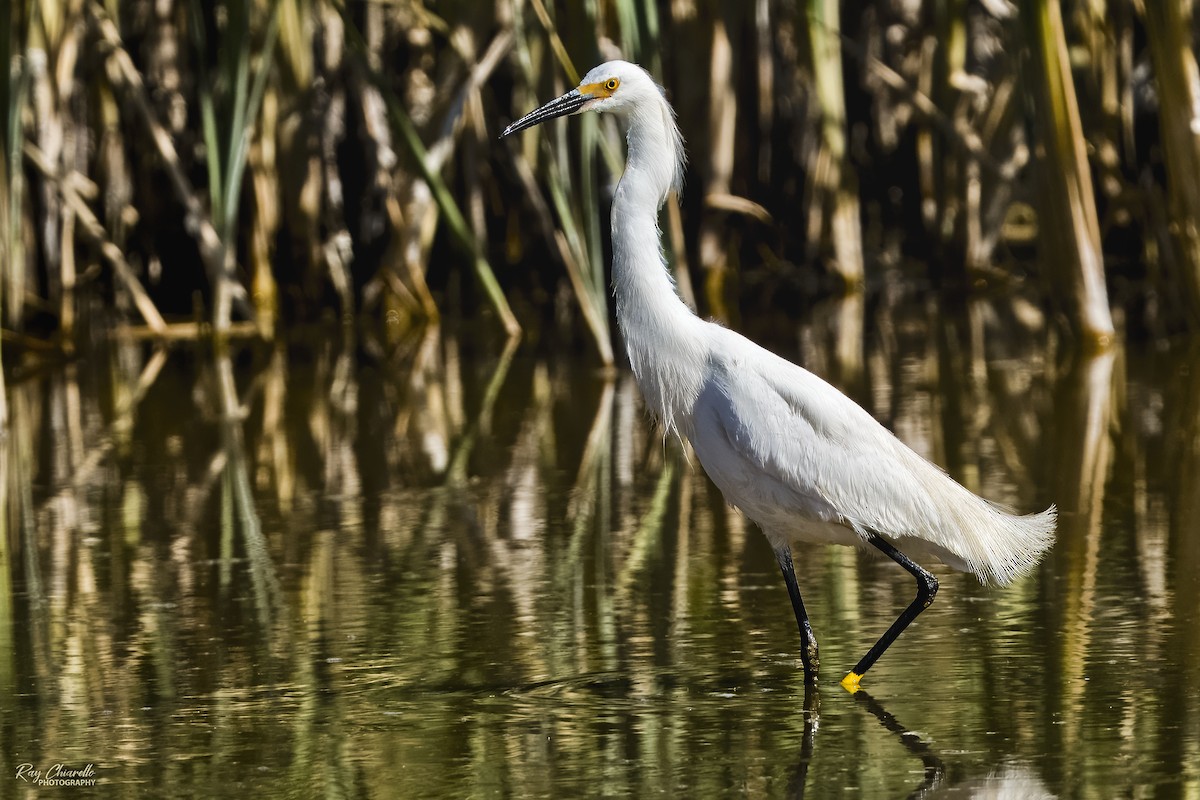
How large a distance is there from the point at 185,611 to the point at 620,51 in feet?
19.5

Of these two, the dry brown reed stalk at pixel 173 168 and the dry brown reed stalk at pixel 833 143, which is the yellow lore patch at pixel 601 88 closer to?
the dry brown reed stalk at pixel 173 168

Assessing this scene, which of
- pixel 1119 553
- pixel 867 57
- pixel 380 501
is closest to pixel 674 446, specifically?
pixel 380 501

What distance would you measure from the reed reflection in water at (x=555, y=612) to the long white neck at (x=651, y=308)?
778mm

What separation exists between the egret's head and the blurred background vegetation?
4.42m

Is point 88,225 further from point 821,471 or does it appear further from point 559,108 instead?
point 821,471

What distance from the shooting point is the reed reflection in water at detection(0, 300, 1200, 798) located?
433 cm

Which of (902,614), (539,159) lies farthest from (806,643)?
(539,159)

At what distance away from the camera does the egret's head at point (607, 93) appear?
5391mm

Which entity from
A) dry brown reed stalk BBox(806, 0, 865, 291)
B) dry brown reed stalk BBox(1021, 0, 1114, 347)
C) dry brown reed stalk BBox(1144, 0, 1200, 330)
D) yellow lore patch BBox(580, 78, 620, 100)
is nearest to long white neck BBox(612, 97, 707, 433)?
yellow lore patch BBox(580, 78, 620, 100)

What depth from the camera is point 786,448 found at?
4.91 m

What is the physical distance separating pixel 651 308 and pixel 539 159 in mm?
9115

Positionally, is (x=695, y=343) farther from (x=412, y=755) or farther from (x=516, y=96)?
(x=516, y=96)

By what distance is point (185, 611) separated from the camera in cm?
605

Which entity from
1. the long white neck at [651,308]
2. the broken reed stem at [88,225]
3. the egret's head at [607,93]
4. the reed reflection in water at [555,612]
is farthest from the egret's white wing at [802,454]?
the broken reed stem at [88,225]
